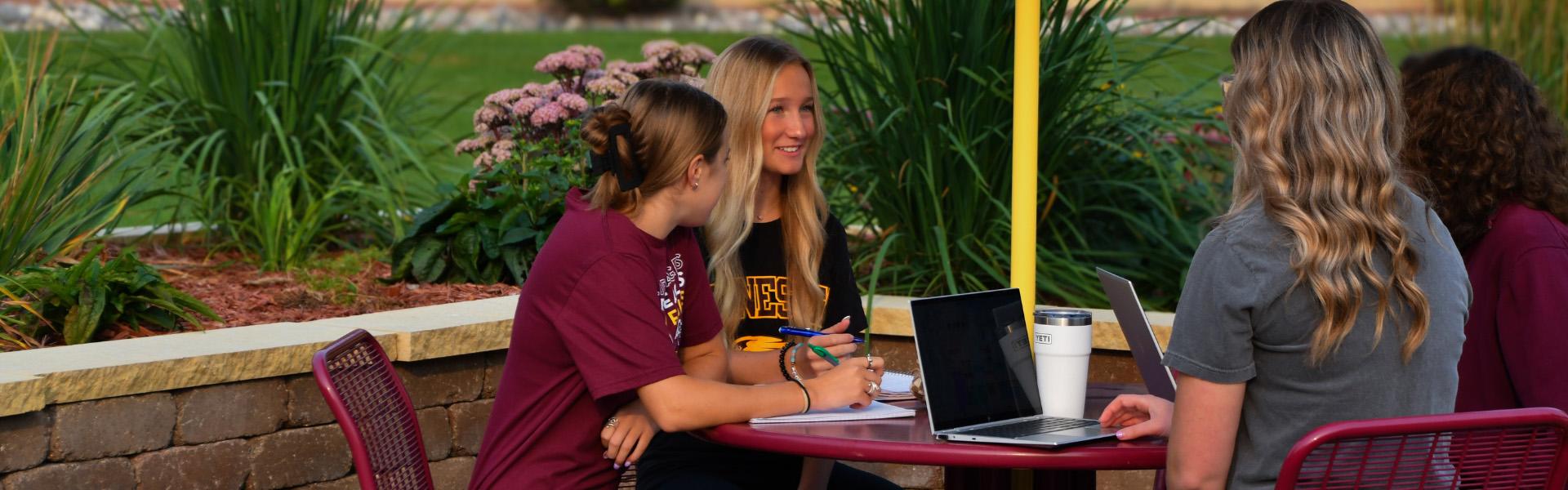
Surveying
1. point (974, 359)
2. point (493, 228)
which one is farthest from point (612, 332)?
point (493, 228)

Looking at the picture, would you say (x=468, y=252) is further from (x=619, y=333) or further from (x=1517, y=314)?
(x=1517, y=314)

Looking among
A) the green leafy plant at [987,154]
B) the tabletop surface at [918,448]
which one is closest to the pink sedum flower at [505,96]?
the green leafy plant at [987,154]

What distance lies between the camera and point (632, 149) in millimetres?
2725

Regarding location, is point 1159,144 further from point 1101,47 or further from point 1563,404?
point 1563,404

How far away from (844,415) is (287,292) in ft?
8.63

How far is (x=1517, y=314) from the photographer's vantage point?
2873 mm

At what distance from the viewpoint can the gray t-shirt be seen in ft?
7.36

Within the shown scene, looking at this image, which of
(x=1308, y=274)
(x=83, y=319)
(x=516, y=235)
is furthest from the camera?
(x=516, y=235)

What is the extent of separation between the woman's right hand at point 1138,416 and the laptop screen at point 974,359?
146 mm

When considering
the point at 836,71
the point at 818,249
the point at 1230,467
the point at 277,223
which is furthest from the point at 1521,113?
the point at 277,223

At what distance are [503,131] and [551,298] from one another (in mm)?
2937

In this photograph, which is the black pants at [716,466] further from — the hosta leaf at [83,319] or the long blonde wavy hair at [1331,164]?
the hosta leaf at [83,319]

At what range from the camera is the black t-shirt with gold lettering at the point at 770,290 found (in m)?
3.44

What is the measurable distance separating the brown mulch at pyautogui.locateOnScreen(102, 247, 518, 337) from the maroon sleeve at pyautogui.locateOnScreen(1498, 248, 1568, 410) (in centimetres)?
298
